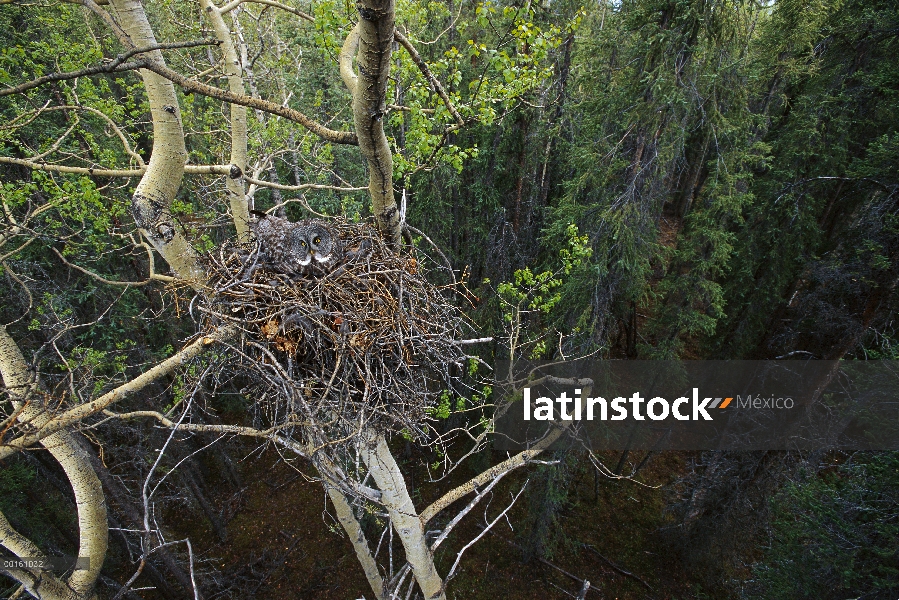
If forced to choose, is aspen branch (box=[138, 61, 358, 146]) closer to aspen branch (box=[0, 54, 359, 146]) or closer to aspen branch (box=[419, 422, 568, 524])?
aspen branch (box=[0, 54, 359, 146])

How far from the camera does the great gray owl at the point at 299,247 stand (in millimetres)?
3139

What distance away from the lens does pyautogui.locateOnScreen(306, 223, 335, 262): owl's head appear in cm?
315

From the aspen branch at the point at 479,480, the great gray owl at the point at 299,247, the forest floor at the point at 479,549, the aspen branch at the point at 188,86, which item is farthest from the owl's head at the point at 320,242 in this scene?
the forest floor at the point at 479,549

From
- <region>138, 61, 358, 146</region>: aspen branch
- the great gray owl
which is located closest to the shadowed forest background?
the great gray owl

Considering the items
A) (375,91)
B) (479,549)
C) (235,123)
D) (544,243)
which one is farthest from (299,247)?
(479,549)

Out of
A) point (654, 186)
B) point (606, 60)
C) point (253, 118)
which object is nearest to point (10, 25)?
point (253, 118)

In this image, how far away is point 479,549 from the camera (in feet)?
31.1

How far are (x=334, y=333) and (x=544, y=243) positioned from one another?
4.79 m

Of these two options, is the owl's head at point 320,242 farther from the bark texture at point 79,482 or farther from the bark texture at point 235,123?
the bark texture at point 79,482

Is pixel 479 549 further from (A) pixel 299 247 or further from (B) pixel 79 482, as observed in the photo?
(A) pixel 299 247

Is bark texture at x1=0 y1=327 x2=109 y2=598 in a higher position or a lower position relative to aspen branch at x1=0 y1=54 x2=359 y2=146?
lower

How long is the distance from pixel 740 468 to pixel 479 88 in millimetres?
7944

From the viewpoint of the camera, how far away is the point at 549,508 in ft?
24.9

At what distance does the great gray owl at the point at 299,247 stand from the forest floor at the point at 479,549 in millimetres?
5919
